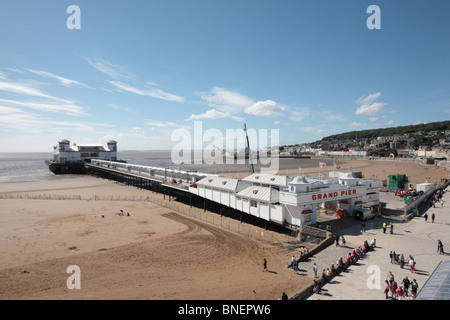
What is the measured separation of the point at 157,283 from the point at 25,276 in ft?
29.7

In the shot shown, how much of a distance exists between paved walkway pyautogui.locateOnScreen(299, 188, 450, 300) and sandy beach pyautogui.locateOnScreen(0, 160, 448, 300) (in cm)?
219

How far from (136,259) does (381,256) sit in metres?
18.3

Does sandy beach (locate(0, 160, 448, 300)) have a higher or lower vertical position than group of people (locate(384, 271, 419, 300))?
lower

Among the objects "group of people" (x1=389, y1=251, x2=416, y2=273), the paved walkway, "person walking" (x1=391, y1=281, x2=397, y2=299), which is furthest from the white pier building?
"person walking" (x1=391, y1=281, x2=397, y2=299)

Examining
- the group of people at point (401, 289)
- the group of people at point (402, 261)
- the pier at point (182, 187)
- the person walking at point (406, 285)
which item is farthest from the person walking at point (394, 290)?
the pier at point (182, 187)

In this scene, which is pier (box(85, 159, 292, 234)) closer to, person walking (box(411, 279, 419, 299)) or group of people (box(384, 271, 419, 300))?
group of people (box(384, 271, 419, 300))

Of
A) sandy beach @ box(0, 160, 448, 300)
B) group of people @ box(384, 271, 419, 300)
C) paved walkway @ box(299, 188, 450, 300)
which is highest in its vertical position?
group of people @ box(384, 271, 419, 300)

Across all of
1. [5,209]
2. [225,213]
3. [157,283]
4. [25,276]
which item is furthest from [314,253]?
[5,209]

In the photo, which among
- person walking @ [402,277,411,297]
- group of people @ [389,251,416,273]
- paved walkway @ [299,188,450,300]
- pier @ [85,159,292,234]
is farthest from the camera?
pier @ [85,159,292,234]

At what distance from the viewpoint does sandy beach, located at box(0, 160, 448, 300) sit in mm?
14938

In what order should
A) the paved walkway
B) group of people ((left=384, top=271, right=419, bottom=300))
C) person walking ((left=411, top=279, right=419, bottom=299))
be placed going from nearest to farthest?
group of people ((left=384, top=271, right=419, bottom=300))
person walking ((left=411, top=279, right=419, bottom=299))
the paved walkway

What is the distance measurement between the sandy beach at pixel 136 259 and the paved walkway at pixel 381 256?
7.18ft

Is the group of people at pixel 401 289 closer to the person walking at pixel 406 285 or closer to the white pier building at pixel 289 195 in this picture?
the person walking at pixel 406 285
